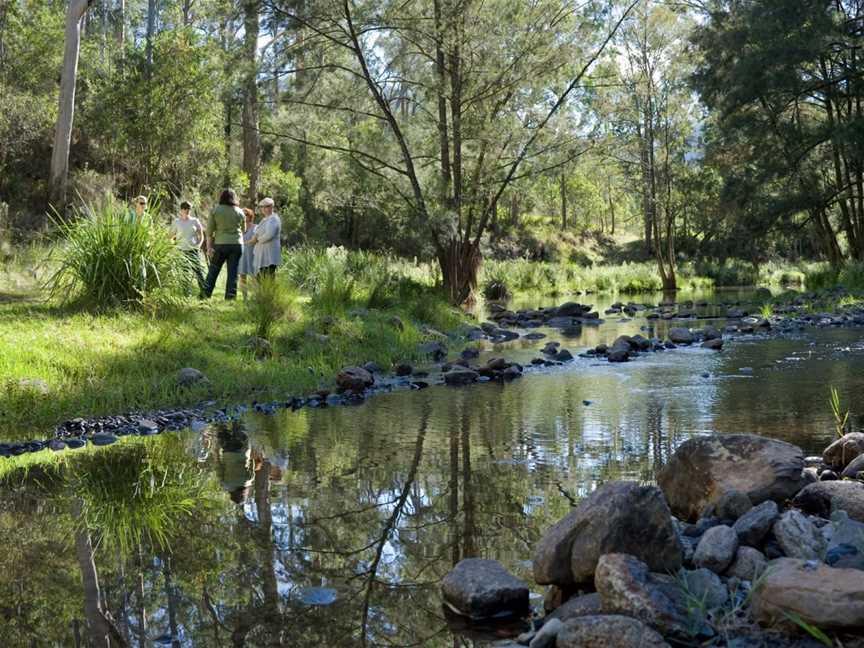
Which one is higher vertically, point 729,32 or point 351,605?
point 729,32

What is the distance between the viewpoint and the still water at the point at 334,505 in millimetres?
3711

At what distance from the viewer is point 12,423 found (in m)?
7.75

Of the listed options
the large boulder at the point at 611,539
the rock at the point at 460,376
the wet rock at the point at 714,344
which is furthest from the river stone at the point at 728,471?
the wet rock at the point at 714,344

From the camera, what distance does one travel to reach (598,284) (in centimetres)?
3394

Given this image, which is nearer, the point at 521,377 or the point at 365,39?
the point at 521,377

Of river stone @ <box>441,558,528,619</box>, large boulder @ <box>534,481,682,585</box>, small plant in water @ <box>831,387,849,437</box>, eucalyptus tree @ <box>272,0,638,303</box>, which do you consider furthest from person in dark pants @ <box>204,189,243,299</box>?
large boulder @ <box>534,481,682,585</box>

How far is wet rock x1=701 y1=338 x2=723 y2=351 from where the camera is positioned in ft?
44.2

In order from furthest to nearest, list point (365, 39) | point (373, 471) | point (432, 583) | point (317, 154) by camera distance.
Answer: point (317, 154), point (365, 39), point (373, 471), point (432, 583)

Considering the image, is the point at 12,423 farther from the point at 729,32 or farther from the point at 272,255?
the point at 729,32

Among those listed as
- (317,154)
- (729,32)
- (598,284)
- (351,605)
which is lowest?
(351,605)

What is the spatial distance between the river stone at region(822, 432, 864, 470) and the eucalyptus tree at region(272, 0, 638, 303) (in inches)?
485

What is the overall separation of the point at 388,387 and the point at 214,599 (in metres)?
6.36

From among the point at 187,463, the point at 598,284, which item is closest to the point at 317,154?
the point at 598,284

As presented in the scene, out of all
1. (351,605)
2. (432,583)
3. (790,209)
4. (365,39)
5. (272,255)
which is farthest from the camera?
(790,209)
